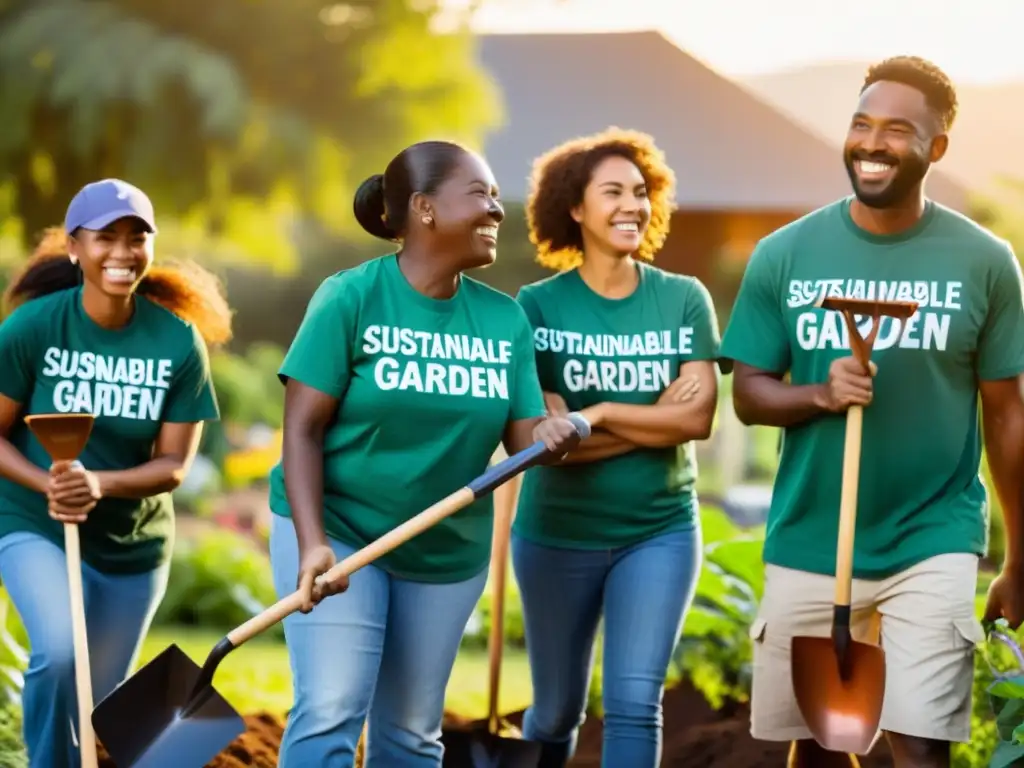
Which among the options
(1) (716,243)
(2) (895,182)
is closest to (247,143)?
(1) (716,243)

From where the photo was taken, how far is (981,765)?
5398 mm

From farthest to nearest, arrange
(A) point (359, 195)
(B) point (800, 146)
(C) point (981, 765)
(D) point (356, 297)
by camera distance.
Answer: (B) point (800, 146)
(C) point (981, 765)
(A) point (359, 195)
(D) point (356, 297)

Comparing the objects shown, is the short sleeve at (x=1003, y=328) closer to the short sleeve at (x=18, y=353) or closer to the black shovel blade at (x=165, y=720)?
the black shovel blade at (x=165, y=720)

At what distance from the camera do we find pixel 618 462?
16.1 ft

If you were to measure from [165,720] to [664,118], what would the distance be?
33.0ft

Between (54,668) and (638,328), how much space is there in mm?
1958

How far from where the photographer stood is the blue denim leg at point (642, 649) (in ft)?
15.9

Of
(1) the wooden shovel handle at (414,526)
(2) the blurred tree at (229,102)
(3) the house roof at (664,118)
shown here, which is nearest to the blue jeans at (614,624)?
(1) the wooden shovel handle at (414,526)

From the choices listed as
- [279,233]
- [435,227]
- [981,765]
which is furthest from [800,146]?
[435,227]

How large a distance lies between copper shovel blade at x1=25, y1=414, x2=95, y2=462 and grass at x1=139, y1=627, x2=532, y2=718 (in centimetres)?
205

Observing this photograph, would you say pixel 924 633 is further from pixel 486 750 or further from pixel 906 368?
pixel 486 750

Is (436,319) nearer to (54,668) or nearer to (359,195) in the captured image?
(359,195)

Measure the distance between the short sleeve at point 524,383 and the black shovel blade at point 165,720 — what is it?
1160 mm

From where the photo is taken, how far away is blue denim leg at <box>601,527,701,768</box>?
4.83 meters
